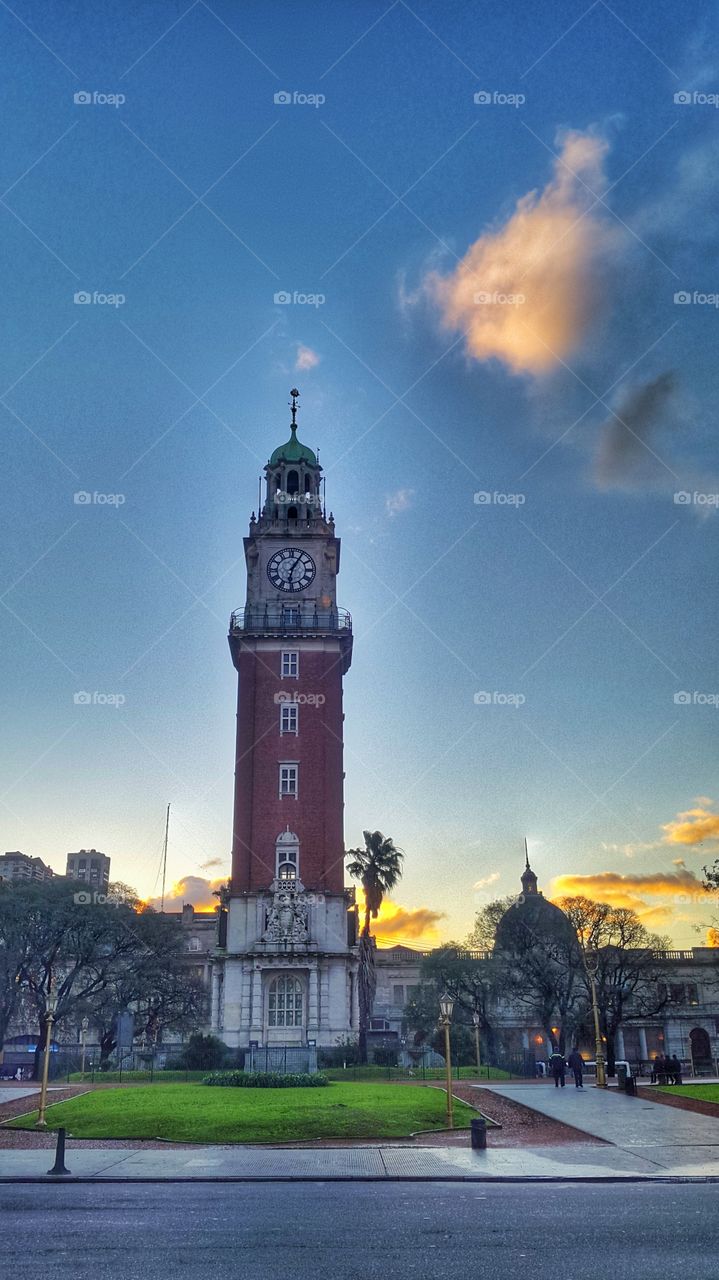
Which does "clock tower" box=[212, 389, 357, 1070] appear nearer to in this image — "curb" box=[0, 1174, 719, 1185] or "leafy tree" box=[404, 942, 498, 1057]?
"leafy tree" box=[404, 942, 498, 1057]

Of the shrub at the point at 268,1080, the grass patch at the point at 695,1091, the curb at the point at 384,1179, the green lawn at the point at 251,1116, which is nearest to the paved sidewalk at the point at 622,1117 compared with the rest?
the grass patch at the point at 695,1091

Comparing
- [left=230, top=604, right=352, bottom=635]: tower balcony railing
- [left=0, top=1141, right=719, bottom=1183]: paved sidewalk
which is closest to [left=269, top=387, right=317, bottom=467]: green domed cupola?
[left=230, top=604, right=352, bottom=635]: tower balcony railing

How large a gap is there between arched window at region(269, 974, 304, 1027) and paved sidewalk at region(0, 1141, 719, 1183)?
126 ft

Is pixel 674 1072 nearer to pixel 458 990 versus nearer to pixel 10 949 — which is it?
pixel 458 990

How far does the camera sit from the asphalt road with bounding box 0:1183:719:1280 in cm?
1159

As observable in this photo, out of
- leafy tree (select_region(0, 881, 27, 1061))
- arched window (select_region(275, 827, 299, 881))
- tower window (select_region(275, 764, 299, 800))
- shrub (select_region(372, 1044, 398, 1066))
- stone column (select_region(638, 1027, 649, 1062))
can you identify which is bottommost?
stone column (select_region(638, 1027, 649, 1062))

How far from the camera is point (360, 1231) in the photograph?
1389cm

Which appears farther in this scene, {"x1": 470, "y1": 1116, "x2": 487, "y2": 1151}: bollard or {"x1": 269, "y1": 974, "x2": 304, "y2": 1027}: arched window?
{"x1": 269, "y1": 974, "x2": 304, "y2": 1027}: arched window

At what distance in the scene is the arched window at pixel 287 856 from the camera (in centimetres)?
6494

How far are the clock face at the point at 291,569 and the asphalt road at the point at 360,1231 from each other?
5590 cm

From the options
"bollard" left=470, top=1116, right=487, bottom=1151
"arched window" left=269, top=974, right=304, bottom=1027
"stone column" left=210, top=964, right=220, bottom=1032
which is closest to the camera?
"bollard" left=470, top=1116, right=487, bottom=1151

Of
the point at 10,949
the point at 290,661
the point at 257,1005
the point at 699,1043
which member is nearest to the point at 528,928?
the point at 257,1005

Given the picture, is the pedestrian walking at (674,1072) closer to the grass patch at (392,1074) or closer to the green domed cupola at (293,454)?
the grass patch at (392,1074)

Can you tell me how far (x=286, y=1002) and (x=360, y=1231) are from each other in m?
50.4
